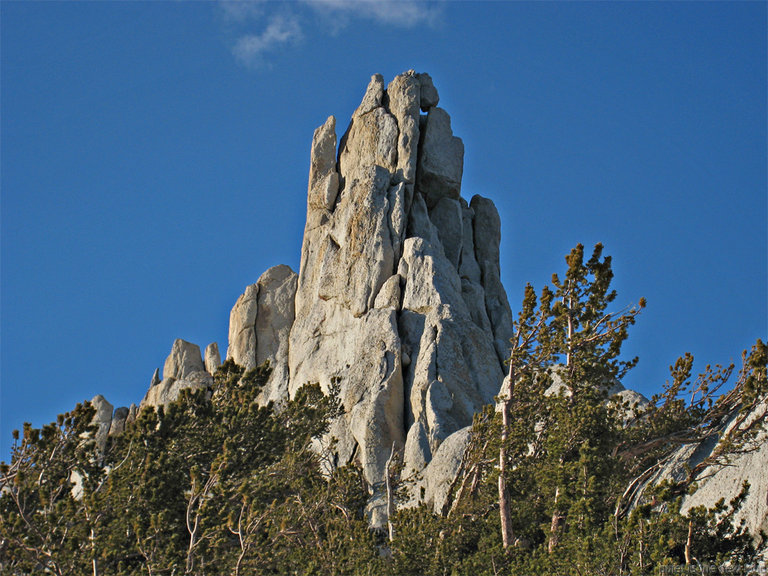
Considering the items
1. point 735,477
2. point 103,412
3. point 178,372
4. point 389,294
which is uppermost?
point 178,372

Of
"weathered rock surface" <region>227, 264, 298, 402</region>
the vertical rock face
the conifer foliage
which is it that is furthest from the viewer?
"weathered rock surface" <region>227, 264, 298, 402</region>

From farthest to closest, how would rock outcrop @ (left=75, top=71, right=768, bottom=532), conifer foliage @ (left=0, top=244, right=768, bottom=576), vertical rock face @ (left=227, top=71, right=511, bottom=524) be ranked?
vertical rock face @ (left=227, top=71, right=511, bottom=524)
rock outcrop @ (left=75, top=71, right=768, bottom=532)
conifer foliage @ (left=0, top=244, right=768, bottom=576)

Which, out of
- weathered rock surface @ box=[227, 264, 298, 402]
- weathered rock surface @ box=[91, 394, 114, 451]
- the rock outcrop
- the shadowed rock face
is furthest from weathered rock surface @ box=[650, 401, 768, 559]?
weathered rock surface @ box=[91, 394, 114, 451]

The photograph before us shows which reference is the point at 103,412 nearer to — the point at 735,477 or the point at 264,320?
the point at 264,320

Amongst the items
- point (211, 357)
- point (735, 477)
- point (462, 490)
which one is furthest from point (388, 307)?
point (735, 477)

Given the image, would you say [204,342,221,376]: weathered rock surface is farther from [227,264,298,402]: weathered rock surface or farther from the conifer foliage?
the conifer foliage

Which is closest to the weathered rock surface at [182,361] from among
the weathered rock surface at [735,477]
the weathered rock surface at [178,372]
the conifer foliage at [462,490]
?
the weathered rock surface at [178,372]

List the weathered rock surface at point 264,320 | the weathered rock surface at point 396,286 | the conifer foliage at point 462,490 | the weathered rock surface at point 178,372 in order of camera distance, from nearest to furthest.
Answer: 1. the conifer foliage at point 462,490
2. the weathered rock surface at point 396,286
3. the weathered rock surface at point 264,320
4. the weathered rock surface at point 178,372

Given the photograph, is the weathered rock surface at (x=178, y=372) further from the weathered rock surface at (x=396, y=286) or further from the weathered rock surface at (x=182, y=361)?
the weathered rock surface at (x=396, y=286)

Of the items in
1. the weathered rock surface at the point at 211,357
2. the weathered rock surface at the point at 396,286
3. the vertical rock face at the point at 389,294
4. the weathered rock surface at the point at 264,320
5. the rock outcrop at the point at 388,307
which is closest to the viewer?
the rock outcrop at the point at 388,307

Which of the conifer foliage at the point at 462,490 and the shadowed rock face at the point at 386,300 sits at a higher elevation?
the shadowed rock face at the point at 386,300

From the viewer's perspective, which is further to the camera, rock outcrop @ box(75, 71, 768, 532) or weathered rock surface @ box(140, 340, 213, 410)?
weathered rock surface @ box(140, 340, 213, 410)

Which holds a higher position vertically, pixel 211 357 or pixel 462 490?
pixel 211 357

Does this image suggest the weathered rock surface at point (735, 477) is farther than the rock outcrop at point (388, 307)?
No
